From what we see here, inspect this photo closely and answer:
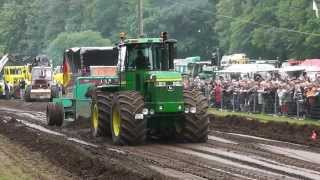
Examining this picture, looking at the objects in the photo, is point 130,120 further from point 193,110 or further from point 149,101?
point 193,110

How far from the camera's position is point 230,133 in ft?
69.3

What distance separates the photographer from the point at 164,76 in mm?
17547

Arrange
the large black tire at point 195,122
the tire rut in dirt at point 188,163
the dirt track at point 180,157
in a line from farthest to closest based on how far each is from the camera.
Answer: the large black tire at point 195,122 < the dirt track at point 180,157 < the tire rut in dirt at point 188,163

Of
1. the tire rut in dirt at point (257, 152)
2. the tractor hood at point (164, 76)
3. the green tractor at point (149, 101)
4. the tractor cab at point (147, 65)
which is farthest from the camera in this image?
the tractor cab at point (147, 65)

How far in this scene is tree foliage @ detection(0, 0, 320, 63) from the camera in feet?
235

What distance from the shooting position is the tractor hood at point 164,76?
17500mm

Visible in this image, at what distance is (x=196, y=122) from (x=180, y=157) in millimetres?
2655

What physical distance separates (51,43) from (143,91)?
86.0m

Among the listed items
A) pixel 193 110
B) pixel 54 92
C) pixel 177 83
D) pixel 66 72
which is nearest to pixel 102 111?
pixel 177 83

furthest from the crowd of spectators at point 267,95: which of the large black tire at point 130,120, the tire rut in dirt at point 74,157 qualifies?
the tire rut in dirt at point 74,157

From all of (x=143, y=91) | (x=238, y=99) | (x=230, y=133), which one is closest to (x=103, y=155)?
(x=143, y=91)

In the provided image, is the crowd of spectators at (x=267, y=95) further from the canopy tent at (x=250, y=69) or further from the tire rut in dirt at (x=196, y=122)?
the canopy tent at (x=250, y=69)

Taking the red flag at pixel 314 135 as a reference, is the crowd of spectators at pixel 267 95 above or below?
above

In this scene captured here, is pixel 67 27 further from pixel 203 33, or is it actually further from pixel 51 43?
pixel 203 33
